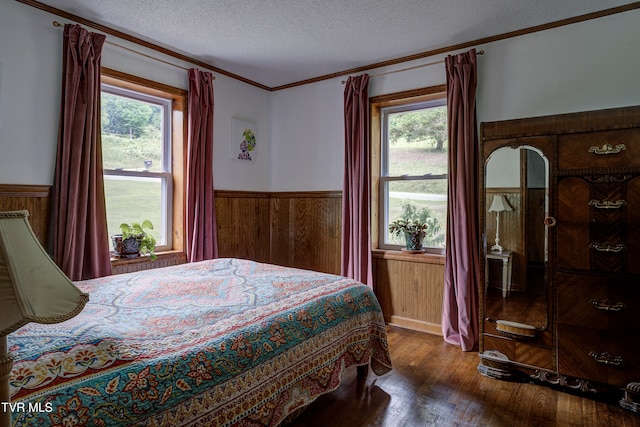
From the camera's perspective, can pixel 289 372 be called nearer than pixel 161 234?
Yes

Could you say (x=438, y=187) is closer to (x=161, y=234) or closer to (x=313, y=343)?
(x=313, y=343)

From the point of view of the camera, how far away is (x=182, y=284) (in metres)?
2.12

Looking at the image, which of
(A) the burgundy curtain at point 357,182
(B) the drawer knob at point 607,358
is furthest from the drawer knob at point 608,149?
(A) the burgundy curtain at point 357,182

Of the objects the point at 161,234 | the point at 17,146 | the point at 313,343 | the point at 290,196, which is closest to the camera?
the point at 313,343

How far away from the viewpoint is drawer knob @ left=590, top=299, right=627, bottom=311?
208cm

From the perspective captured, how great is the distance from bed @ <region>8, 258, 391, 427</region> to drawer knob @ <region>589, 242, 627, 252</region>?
133 cm

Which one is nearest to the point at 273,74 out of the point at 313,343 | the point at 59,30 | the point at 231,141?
the point at 231,141

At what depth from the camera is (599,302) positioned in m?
2.14

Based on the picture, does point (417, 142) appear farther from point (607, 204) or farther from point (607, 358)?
point (607, 358)

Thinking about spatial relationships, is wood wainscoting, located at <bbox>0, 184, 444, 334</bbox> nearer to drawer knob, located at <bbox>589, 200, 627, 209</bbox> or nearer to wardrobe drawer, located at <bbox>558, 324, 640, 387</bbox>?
wardrobe drawer, located at <bbox>558, 324, 640, 387</bbox>

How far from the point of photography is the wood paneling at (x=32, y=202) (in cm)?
233

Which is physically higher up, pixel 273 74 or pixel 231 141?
pixel 273 74

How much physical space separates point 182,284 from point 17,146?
147 cm

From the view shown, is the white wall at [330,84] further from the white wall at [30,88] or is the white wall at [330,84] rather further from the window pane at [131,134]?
the window pane at [131,134]
